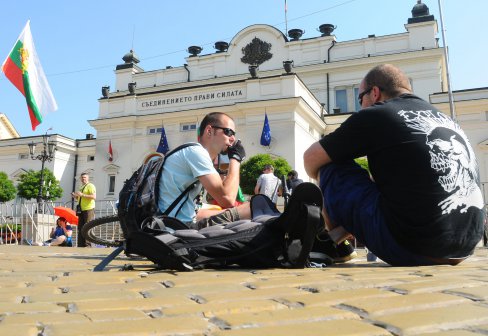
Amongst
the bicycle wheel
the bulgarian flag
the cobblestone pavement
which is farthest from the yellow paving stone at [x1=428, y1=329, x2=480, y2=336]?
the bulgarian flag

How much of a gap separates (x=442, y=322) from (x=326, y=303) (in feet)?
1.23

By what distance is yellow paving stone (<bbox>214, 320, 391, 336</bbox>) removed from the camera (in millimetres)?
1056

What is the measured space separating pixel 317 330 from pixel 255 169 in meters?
18.7

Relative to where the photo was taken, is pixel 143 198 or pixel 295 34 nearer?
pixel 143 198

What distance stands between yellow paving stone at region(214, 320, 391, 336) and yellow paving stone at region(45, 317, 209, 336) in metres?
0.09

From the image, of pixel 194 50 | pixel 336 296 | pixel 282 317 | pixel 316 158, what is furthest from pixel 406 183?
pixel 194 50

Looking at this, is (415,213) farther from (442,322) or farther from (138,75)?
(138,75)

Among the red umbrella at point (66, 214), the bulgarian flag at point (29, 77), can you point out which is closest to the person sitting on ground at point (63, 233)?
the red umbrella at point (66, 214)

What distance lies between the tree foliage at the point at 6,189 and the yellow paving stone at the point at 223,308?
3444 centimetres

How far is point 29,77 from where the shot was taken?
9.54 metres

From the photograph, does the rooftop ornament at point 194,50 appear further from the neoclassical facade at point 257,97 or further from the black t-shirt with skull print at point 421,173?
the black t-shirt with skull print at point 421,173

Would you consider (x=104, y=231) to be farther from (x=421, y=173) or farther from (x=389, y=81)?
(x=421, y=173)

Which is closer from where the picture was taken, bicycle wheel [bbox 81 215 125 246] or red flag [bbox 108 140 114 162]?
bicycle wheel [bbox 81 215 125 246]

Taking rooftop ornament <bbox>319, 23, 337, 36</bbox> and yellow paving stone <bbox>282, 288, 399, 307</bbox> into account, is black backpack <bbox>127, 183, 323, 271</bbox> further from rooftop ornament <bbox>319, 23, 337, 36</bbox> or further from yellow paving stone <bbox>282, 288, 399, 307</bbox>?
rooftop ornament <bbox>319, 23, 337, 36</bbox>
